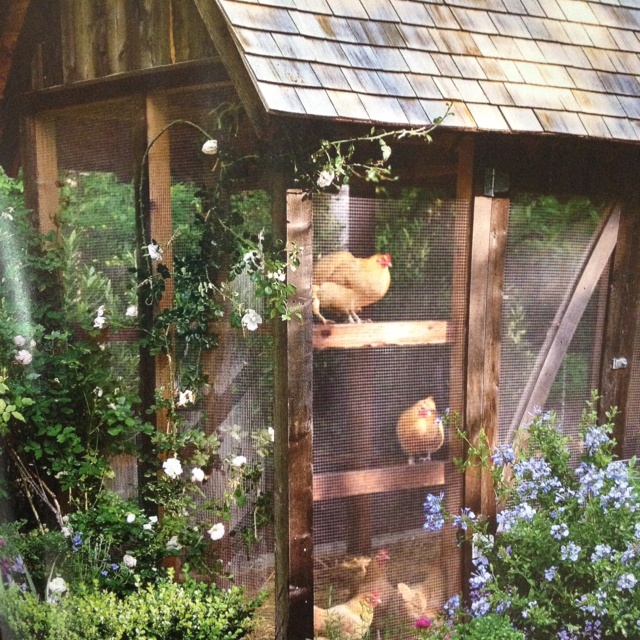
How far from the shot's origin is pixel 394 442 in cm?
344

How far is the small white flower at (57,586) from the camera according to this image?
321cm

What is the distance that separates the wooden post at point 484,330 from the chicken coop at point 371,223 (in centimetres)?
1

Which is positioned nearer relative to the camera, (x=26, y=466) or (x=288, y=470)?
(x=288, y=470)

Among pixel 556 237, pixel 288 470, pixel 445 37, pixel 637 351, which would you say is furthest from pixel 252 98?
pixel 637 351

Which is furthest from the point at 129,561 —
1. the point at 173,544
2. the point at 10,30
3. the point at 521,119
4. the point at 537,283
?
the point at 10,30

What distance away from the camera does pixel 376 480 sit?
341 centimetres

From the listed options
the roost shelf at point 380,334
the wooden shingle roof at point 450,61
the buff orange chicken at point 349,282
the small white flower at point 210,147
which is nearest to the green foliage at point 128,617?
the roost shelf at point 380,334

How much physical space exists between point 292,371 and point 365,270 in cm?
60

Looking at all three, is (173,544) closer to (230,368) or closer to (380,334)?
(230,368)

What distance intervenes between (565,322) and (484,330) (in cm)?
55

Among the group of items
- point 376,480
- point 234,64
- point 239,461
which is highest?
point 234,64

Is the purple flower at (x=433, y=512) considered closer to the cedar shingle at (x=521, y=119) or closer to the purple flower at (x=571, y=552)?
the purple flower at (x=571, y=552)

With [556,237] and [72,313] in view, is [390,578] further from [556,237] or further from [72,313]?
[72,313]

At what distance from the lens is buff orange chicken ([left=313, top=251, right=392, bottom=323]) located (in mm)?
3215
